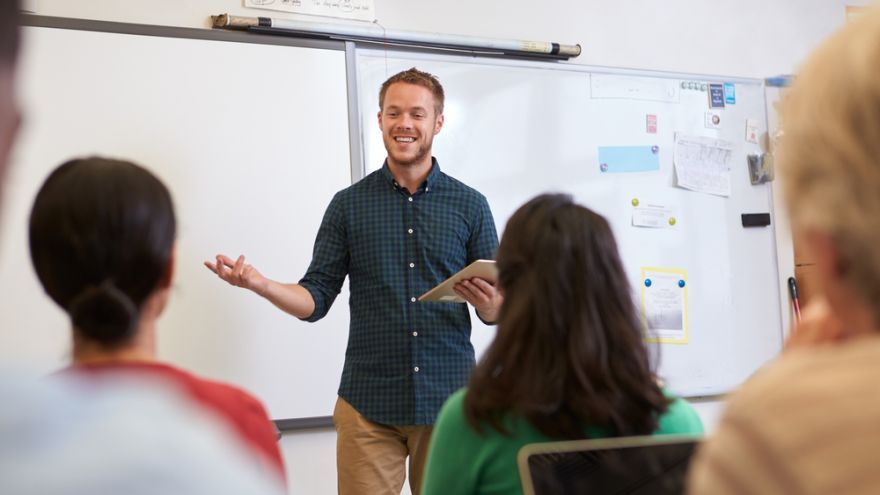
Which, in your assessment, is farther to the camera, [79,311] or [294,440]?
[294,440]

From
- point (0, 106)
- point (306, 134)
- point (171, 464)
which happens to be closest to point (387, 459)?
point (306, 134)

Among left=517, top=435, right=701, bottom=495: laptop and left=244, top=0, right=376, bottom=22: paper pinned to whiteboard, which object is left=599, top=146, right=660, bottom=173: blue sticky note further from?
left=517, top=435, right=701, bottom=495: laptop

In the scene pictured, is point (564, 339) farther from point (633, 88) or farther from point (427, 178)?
point (633, 88)

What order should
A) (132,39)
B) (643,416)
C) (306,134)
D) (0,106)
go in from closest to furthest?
(0,106)
(643,416)
(132,39)
(306,134)

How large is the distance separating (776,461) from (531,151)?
10.8ft

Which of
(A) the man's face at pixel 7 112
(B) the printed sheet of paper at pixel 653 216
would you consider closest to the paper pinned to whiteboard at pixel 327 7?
(B) the printed sheet of paper at pixel 653 216

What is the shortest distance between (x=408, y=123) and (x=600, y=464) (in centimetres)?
195

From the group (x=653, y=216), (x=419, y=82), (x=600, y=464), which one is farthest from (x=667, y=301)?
(x=600, y=464)

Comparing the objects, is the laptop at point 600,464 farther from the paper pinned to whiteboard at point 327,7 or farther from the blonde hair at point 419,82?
the paper pinned to whiteboard at point 327,7

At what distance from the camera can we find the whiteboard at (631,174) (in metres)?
3.69

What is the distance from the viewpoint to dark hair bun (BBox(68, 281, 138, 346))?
998 mm

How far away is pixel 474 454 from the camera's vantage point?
134 centimetres

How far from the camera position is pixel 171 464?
60 centimetres

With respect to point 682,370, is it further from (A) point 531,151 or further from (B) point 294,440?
(B) point 294,440
